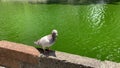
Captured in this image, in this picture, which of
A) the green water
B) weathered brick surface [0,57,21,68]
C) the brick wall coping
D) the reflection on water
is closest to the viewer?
the brick wall coping

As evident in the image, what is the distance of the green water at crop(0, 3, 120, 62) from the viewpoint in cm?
1080

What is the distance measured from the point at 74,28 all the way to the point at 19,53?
10.3 meters

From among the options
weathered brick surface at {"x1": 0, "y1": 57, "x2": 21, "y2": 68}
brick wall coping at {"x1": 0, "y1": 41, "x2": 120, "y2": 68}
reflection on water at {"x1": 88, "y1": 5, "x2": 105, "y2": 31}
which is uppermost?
brick wall coping at {"x1": 0, "y1": 41, "x2": 120, "y2": 68}

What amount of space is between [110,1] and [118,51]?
15.2 meters

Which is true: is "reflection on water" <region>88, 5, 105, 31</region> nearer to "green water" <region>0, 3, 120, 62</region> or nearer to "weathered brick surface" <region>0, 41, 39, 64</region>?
"green water" <region>0, 3, 120, 62</region>

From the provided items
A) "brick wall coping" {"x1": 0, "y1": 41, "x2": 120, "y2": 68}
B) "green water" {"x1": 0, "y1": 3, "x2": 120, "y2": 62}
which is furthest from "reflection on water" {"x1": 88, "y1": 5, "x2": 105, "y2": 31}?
"brick wall coping" {"x1": 0, "y1": 41, "x2": 120, "y2": 68}

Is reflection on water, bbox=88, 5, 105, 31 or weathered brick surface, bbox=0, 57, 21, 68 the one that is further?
reflection on water, bbox=88, 5, 105, 31

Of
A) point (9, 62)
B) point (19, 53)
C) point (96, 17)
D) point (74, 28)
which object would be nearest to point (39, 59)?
point (19, 53)

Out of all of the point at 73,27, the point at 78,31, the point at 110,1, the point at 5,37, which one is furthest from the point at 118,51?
the point at 110,1

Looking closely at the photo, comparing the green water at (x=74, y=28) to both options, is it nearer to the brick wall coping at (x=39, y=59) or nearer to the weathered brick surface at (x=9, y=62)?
the brick wall coping at (x=39, y=59)

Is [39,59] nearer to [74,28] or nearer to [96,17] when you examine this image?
[74,28]

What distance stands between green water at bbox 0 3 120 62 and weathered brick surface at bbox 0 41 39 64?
579cm

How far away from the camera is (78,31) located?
45.2ft

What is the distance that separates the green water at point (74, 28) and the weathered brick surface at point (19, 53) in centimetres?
579
